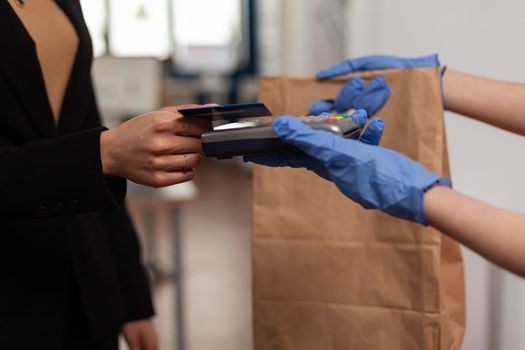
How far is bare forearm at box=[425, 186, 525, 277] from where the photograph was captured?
23.3 inches

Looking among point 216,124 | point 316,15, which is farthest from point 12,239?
point 316,15

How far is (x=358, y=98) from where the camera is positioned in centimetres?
97

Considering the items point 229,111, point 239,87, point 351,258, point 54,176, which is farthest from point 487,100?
point 239,87

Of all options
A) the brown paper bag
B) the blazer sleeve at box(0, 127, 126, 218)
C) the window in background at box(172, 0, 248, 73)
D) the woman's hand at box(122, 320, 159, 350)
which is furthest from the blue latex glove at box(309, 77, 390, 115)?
the window in background at box(172, 0, 248, 73)

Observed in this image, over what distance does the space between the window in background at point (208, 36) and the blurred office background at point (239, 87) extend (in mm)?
13

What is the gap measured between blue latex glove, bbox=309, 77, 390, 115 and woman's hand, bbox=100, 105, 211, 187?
31 centimetres

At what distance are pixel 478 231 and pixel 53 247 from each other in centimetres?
63

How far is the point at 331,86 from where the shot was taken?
3.32ft

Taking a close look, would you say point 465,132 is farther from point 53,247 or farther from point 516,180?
point 53,247

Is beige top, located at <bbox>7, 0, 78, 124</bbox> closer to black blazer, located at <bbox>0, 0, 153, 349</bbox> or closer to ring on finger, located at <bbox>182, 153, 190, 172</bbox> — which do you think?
black blazer, located at <bbox>0, 0, 153, 349</bbox>

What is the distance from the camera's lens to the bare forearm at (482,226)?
59cm

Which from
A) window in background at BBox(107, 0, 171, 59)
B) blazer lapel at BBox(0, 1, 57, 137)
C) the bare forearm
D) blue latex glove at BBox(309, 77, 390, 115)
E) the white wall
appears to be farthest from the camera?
window in background at BBox(107, 0, 171, 59)

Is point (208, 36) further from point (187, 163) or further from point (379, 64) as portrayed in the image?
point (187, 163)

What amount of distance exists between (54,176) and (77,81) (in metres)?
0.29
